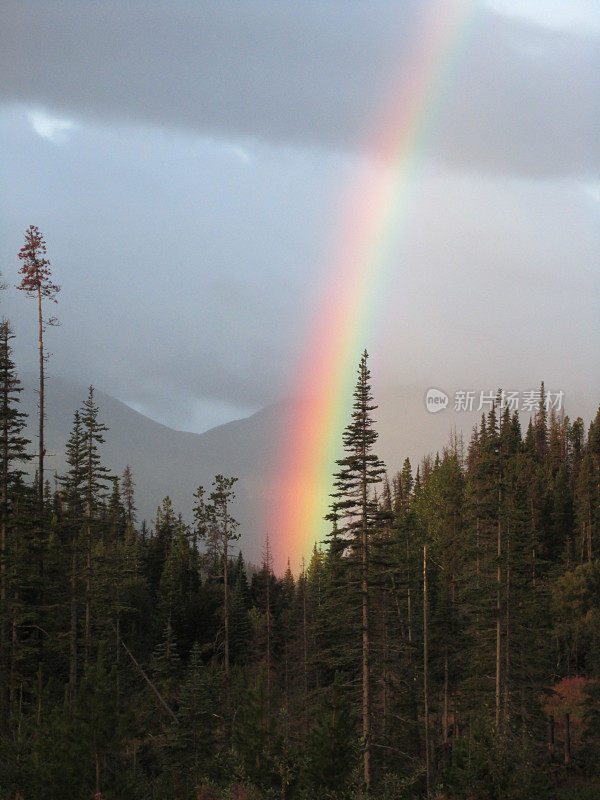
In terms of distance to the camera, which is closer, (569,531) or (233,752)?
(233,752)

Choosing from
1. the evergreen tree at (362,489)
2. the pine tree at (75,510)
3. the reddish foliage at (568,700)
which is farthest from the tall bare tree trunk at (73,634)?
the reddish foliage at (568,700)

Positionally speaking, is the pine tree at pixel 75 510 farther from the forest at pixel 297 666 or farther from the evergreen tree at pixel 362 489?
the evergreen tree at pixel 362 489

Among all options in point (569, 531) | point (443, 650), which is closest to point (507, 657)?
point (443, 650)

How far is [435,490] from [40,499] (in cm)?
8228

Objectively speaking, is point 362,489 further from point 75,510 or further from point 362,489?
point 75,510

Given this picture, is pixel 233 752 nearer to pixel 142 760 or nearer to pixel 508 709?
pixel 508 709

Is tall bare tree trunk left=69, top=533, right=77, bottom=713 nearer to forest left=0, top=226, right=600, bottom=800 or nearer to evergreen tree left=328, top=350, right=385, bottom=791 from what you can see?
forest left=0, top=226, right=600, bottom=800

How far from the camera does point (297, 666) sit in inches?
2509

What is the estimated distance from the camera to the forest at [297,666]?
70.5 feet

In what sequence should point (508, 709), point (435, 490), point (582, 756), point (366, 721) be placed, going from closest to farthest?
point (366, 721) → point (508, 709) → point (582, 756) → point (435, 490)

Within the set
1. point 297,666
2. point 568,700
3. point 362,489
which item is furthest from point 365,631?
point 568,700

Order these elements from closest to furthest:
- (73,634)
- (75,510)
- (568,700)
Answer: (73,634) < (75,510) < (568,700)

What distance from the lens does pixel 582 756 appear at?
153 ft

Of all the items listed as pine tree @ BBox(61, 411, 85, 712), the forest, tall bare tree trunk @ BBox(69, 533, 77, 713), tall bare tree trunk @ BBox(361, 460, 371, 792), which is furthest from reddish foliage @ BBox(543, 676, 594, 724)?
pine tree @ BBox(61, 411, 85, 712)
